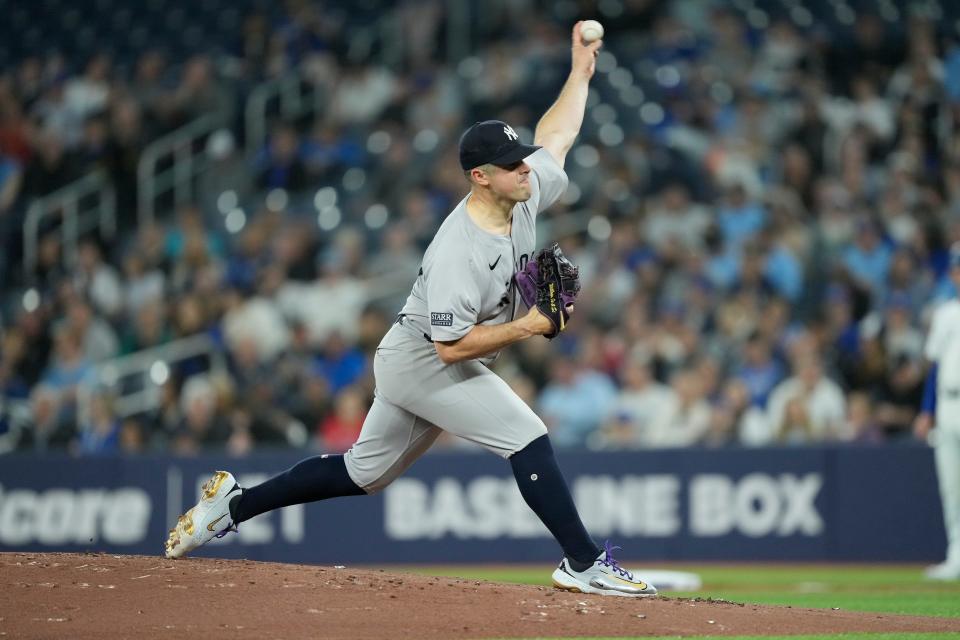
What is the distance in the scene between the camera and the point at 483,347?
5801mm

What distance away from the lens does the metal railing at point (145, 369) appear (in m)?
13.4

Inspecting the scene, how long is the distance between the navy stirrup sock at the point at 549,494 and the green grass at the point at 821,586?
33.2 inches

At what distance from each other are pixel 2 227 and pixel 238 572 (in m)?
9.97

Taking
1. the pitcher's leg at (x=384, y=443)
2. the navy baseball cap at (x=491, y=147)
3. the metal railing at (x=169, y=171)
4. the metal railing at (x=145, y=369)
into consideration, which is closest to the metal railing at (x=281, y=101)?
the metal railing at (x=169, y=171)

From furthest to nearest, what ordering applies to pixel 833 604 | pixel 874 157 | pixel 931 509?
pixel 874 157 < pixel 931 509 < pixel 833 604

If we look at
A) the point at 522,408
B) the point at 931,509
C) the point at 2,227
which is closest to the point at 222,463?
the point at 2,227

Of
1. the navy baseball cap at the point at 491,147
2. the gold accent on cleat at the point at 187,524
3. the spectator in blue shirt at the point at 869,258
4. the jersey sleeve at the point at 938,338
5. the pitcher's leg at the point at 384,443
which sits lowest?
the gold accent on cleat at the point at 187,524

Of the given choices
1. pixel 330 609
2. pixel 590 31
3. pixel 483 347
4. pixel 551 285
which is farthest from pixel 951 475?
pixel 330 609

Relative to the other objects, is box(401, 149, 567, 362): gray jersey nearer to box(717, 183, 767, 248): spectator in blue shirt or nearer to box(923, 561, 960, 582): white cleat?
box(923, 561, 960, 582): white cleat

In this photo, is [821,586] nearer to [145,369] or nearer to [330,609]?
[330,609]

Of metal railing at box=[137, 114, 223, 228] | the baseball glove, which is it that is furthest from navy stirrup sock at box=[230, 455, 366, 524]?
metal railing at box=[137, 114, 223, 228]

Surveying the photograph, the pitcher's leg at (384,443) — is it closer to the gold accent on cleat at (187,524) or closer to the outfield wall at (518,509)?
the gold accent on cleat at (187,524)

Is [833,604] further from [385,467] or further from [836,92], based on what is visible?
[836,92]

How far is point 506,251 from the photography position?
596 centimetres
